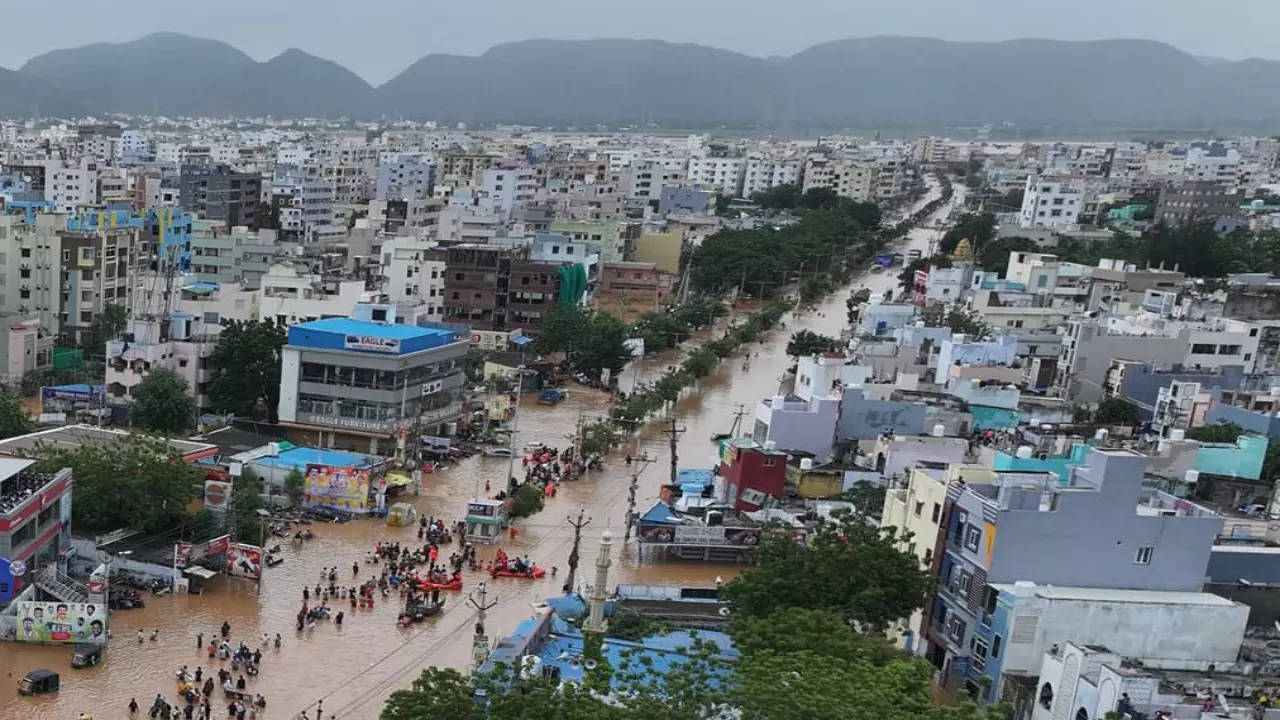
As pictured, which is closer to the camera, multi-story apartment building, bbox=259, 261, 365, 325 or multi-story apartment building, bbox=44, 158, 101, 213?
multi-story apartment building, bbox=259, 261, 365, 325

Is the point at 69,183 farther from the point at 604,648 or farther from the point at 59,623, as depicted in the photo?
the point at 604,648

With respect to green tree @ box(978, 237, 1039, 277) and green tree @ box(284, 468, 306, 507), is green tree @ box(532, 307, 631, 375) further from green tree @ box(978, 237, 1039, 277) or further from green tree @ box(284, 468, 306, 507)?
green tree @ box(978, 237, 1039, 277)

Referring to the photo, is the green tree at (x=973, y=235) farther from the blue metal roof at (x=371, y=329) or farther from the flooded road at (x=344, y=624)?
the blue metal roof at (x=371, y=329)

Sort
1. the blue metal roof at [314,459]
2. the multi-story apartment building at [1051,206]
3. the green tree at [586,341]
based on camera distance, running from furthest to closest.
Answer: the multi-story apartment building at [1051,206] < the green tree at [586,341] < the blue metal roof at [314,459]

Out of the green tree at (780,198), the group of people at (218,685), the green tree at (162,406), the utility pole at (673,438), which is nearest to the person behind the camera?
the group of people at (218,685)

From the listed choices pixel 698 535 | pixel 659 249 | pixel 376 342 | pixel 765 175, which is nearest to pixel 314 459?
pixel 376 342

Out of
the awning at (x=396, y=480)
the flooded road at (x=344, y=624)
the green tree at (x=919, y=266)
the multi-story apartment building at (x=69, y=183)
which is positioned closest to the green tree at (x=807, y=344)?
the green tree at (x=919, y=266)

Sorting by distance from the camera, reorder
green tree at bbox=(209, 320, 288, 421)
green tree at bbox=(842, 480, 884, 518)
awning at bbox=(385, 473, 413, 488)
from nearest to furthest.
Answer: green tree at bbox=(842, 480, 884, 518)
awning at bbox=(385, 473, 413, 488)
green tree at bbox=(209, 320, 288, 421)

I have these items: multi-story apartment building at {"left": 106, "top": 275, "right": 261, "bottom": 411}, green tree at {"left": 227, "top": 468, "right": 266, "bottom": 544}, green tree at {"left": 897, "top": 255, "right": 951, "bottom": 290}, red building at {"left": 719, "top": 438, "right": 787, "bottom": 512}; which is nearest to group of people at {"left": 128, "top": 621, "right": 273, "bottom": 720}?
green tree at {"left": 227, "top": 468, "right": 266, "bottom": 544}
